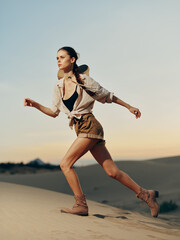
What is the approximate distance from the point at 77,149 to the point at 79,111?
585 millimetres

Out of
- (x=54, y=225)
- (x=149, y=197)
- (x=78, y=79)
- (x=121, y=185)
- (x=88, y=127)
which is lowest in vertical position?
(x=121, y=185)

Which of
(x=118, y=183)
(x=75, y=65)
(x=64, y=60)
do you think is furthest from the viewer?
(x=118, y=183)

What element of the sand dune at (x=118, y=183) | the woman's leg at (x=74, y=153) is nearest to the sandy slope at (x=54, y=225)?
the woman's leg at (x=74, y=153)

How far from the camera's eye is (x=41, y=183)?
1997 cm

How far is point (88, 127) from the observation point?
19.4 feet

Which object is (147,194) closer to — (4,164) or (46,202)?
(46,202)

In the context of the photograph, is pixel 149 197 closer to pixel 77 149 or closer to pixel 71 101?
pixel 77 149

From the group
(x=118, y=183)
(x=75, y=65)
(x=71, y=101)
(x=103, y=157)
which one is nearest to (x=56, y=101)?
(x=71, y=101)

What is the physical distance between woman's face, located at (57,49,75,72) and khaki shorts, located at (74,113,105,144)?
0.82 meters

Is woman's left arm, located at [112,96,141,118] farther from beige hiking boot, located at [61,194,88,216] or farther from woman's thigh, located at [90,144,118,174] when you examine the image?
beige hiking boot, located at [61,194,88,216]

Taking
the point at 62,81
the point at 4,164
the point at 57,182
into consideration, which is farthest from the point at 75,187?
the point at 4,164

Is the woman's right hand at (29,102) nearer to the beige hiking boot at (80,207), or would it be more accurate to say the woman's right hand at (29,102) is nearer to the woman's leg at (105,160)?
the woman's leg at (105,160)

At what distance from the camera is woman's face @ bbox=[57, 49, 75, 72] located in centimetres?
605

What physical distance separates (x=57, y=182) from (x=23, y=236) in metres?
15.1
